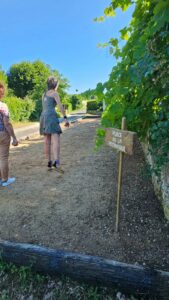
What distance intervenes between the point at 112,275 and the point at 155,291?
1.17ft

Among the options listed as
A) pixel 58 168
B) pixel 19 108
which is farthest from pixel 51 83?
pixel 19 108

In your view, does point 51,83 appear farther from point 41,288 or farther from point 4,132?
point 41,288

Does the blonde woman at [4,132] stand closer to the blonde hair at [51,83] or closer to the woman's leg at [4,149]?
the woman's leg at [4,149]

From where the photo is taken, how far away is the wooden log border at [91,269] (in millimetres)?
1823

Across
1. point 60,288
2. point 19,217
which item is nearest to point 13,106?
point 19,217

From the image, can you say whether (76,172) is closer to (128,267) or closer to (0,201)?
(0,201)

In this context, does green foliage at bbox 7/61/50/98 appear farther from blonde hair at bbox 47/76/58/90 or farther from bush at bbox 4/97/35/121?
blonde hair at bbox 47/76/58/90

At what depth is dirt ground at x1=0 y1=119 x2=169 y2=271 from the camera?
7.61 feet

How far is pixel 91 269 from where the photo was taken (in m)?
1.97

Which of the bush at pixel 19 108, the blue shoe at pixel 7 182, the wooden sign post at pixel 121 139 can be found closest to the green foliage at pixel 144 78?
the wooden sign post at pixel 121 139

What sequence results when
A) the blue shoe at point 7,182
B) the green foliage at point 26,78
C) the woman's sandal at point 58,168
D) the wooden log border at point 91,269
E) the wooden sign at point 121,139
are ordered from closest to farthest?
the wooden log border at point 91,269
the wooden sign at point 121,139
the blue shoe at point 7,182
the woman's sandal at point 58,168
the green foliage at point 26,78

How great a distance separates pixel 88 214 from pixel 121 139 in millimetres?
1158

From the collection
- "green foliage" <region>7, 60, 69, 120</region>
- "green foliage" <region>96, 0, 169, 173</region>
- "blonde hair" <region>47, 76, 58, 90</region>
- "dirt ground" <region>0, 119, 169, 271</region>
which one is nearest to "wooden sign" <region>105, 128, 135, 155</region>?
"green foliage" <region>96, 0, 169, 173</region>

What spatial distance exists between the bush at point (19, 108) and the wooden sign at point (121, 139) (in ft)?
53.8
